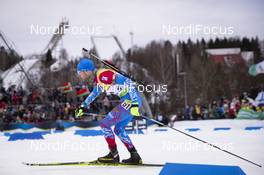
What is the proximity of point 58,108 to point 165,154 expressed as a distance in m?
16.2

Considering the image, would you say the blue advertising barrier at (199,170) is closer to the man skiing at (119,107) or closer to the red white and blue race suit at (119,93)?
the man skiing at (119,107)

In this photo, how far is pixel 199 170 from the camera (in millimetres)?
4605

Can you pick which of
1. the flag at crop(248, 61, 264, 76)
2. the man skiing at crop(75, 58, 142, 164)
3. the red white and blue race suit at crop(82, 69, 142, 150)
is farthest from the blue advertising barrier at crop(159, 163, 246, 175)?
the flag at crop(248, 61, 264, 76)

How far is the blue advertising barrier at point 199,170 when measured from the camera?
14.6 feet

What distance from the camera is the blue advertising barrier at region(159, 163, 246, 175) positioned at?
4445 mm

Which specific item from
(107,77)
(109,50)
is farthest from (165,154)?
(109,50)

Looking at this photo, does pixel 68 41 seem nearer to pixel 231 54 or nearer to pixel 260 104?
pixel 260 104

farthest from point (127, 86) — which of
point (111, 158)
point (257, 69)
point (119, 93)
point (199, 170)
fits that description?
point (257, 69)

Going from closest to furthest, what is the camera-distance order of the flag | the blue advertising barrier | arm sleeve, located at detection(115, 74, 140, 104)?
the blue advertising barrier < arm sleeve, located at detection(115, 74, 140, 104) < the flag

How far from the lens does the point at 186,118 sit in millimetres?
25719

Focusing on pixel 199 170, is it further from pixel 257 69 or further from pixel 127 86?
pixel 257 69

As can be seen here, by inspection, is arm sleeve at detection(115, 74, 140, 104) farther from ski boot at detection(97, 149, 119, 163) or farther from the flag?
the flag

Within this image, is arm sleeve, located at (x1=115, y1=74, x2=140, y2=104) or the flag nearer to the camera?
arm sleeve, located at (x1=115, y1=74, x2=140, y2=104)

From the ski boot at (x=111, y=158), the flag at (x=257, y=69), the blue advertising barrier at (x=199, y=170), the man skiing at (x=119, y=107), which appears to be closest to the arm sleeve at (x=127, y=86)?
the man skiing at (x=119, y=107)
